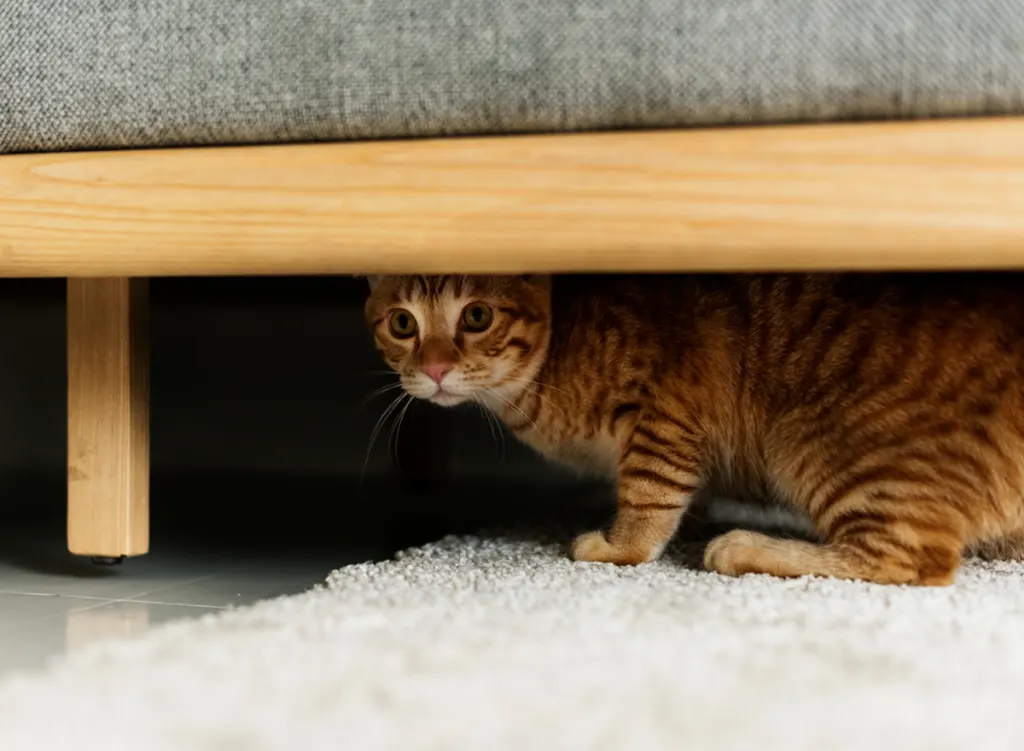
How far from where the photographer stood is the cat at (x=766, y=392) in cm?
124

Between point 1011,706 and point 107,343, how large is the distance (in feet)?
3.66

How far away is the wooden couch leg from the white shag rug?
36cm

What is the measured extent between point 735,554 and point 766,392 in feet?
0.73

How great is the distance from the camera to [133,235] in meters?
1.17

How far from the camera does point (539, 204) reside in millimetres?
1073

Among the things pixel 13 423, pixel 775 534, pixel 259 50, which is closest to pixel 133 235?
Answer: pixel 259 50

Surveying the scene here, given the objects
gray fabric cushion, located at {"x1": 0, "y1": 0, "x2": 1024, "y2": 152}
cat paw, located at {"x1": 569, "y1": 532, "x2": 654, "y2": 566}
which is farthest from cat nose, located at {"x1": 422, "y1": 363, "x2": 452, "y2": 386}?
gray fabric cushion, located at {"x1": 0, "y1": 0, "x2": 1024, "y2": 152}

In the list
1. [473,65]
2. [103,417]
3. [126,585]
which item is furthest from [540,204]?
[126,585]

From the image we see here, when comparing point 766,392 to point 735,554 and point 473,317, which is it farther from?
point 473,317

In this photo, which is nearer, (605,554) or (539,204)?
(539,204)

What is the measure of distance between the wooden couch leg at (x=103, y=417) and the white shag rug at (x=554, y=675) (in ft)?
1.19

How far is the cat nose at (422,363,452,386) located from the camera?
145cm

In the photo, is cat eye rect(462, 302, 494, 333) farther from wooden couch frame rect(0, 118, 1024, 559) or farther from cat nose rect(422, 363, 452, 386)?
wooden couch frame rect(0, 118, 1024, 559)

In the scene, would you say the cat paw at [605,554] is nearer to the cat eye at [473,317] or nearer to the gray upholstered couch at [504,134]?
the cat eye at [473,317]
